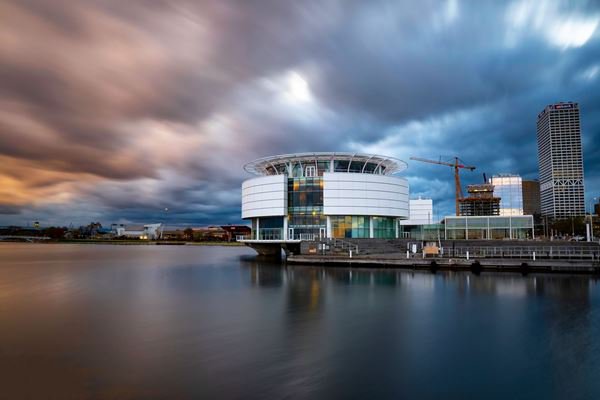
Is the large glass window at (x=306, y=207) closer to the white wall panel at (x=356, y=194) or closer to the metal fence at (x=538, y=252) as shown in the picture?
the white wall panel at (x=356, y=194)

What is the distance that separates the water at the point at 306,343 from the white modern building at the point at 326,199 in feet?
102

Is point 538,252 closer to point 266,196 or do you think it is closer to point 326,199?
point 326,199

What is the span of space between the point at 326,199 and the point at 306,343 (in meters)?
45.2

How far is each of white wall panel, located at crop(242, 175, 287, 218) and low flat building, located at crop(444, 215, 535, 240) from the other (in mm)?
43341

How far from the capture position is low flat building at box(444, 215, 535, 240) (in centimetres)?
7831

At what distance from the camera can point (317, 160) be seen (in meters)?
63.4

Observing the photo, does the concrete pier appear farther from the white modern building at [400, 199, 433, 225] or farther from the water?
the white modern building at [400, 199, 433, 225]

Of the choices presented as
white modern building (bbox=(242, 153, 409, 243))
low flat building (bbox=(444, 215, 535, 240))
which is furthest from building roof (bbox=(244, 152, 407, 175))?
low flat building (bbox=(444, 215, 535, 240))

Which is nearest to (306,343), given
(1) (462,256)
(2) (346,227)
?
(1) (462,256)

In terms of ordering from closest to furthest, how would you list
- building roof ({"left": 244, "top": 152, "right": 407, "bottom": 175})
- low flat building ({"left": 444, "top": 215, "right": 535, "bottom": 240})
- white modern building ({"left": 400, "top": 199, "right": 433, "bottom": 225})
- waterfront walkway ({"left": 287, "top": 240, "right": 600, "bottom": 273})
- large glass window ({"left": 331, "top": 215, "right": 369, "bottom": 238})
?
waterfront walkway ({"left": 287, "top": 240, "right": 600, "bottom": 273}) → large glass window ({"left": 331, "top": 215, "right": 369, "bottom": 238}) → building roof ({"left": 244, "top": 152, "right": 407, "bottom": 175}) → low flat building ({"left": 444, "top": 215, "right": 535, "bottom": 240}) → white modern building ({"left": 400, "top": 199, "right": 433, "bottom": 225})

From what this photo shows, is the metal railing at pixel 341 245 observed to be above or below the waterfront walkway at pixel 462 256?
above

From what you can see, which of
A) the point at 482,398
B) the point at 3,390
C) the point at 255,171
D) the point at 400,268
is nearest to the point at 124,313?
the point at 3,390

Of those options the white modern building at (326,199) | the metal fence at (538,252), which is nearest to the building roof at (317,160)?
the white modern building at (326,199)

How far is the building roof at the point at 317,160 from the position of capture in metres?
61.7
